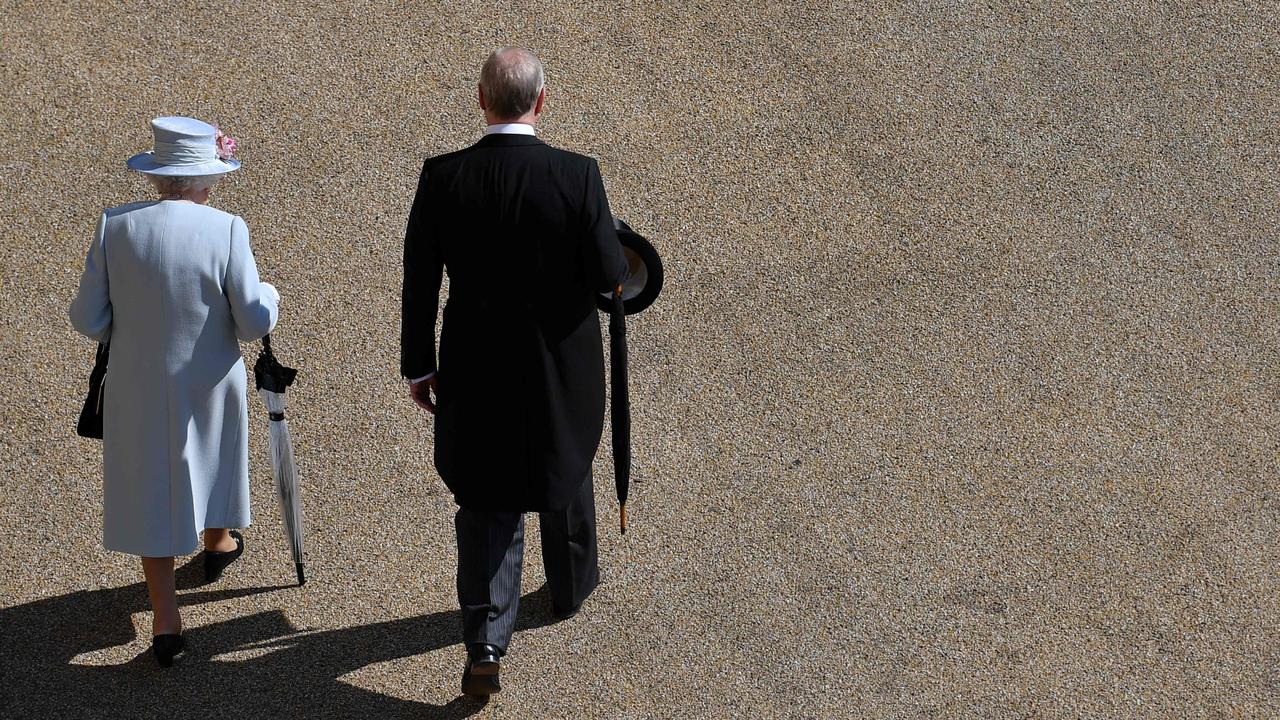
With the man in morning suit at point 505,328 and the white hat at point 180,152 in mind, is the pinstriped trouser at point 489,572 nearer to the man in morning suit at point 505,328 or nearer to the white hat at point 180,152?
the man in morning suit at point 505,328

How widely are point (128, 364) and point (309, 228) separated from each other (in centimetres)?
191

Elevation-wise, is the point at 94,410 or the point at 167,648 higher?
the point at 94,410

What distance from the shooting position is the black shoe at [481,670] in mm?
3861

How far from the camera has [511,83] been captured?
3.53m

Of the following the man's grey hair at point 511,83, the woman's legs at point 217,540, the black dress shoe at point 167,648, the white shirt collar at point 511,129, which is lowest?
the black dress shoe at point 167,648

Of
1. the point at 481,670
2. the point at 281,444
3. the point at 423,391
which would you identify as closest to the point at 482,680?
the point at 481,670

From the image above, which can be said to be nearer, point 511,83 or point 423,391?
point 511,83

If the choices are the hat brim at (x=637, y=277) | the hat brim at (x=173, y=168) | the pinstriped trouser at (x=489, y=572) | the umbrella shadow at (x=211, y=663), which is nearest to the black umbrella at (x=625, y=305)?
the hat brim at (x=637, y=277)

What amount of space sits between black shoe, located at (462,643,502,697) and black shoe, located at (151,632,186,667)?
0.92 m

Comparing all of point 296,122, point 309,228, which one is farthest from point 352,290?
point 296,122

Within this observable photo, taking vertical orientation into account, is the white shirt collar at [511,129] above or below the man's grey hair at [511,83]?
below

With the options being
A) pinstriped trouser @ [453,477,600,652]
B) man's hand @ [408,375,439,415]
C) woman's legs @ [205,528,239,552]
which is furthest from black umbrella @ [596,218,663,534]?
woman's legs @ [205,528,239,552]

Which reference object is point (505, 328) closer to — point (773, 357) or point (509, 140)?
point (509, 140)

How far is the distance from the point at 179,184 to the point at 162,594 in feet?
4.10
